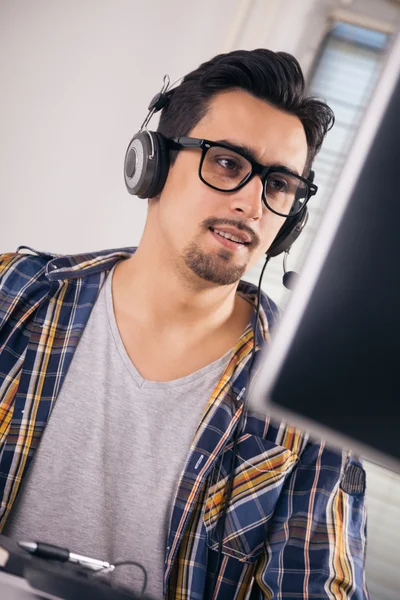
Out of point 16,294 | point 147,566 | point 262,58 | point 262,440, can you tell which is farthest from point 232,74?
point 147,566

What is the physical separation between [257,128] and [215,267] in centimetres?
32

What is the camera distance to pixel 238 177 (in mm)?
1405

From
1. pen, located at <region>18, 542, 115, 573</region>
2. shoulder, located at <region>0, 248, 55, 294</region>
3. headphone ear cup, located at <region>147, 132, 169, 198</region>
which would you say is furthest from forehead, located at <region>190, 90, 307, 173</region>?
pen, located at <region>18, 542, 115, 573</region>

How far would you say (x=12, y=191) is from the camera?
191cm

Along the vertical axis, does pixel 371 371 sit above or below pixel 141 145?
below

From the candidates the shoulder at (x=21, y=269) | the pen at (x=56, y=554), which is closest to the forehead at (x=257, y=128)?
the shoulder at (x=21, y=269)

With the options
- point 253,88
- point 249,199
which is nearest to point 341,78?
point 253,88

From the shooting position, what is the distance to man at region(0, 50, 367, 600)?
1.26 m

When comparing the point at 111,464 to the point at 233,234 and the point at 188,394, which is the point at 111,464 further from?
the point at 233,234

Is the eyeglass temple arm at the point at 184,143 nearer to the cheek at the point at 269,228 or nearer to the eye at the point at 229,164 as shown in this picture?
the eye at the point at 229,164

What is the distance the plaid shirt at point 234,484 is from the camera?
1.23 m

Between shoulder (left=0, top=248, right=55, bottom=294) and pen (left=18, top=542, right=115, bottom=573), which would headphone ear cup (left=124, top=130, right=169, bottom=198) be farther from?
pen (left=18, top=542, right=115, bottom=573)

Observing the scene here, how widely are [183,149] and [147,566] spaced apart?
89 centimetres

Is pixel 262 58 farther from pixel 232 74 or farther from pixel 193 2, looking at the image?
pixel 193 2
